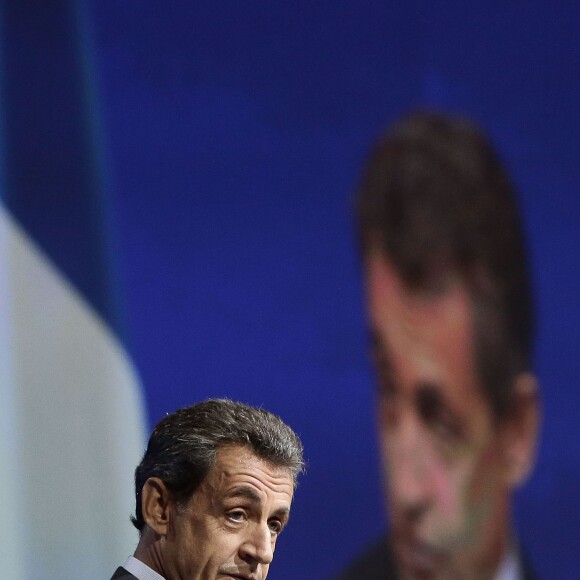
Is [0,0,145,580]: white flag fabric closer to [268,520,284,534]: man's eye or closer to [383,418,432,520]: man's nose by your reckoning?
[383,418,432,520]: man's nose

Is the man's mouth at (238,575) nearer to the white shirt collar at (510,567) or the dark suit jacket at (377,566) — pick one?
the dark suit jacket at (377,566)

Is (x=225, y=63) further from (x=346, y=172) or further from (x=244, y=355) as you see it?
(x=244, y=355)

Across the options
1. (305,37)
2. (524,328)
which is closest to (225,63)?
(305,37)

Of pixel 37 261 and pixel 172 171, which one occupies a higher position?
pixel 172 171

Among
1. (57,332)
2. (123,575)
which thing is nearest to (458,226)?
(57,332)

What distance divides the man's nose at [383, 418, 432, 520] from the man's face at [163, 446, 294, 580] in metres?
1.40

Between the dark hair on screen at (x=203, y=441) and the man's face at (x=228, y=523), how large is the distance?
0.7 inches

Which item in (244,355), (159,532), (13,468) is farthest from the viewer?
(244,355)

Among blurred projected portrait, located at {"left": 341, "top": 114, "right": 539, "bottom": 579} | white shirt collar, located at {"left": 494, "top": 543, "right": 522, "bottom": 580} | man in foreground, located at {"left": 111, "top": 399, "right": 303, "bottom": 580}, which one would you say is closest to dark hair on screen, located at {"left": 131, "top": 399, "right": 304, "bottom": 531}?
man in foreground, located at {"left": 111, "top": 399, "right": 303, "bottom": 580}

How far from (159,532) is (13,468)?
1367mm

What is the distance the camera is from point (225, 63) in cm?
375

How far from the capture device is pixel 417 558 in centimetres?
341

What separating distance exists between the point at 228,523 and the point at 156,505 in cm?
14

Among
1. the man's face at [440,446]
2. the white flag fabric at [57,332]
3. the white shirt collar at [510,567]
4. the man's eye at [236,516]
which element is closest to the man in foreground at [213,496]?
the man's eye at [236,516]
